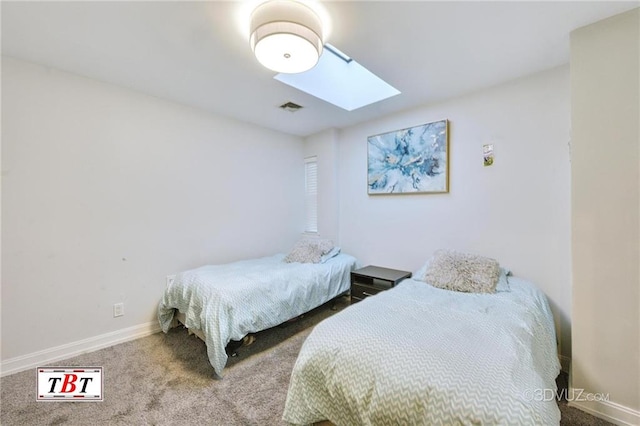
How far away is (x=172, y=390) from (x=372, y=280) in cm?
205

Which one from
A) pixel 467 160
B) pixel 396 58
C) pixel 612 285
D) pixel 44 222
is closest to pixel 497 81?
pixel 467 160

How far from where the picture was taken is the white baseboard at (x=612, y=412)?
152 centimetres

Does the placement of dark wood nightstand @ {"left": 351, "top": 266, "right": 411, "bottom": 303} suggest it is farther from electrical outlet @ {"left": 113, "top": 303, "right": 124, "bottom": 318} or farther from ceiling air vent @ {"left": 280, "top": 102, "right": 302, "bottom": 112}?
electrical outlet @ {"left": 113, "top": 303, "right": 124, "bottom": 318}

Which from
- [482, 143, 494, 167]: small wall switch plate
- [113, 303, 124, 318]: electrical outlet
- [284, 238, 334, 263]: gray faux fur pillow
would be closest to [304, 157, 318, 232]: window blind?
[284, 238, 334, 263]: gray faux fur pillow

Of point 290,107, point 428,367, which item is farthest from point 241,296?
point 290,107

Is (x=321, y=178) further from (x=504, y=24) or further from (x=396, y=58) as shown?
(x=504, y=24)

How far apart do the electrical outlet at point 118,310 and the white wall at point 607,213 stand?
12.0ft

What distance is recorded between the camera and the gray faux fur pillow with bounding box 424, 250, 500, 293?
2.13 m

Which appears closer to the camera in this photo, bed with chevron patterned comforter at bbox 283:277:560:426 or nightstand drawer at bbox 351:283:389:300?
bed with chevron patterned comforter at bbox 283:277:560:426

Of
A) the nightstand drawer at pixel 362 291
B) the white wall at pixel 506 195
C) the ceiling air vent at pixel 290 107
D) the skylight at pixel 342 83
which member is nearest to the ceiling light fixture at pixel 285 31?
the skylight at pixel 342 83

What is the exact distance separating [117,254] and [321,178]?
2.61m

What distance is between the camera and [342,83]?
2.89m

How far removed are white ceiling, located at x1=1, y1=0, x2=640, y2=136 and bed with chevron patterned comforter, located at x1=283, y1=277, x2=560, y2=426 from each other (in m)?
1.84

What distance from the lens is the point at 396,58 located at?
78.7 inches
